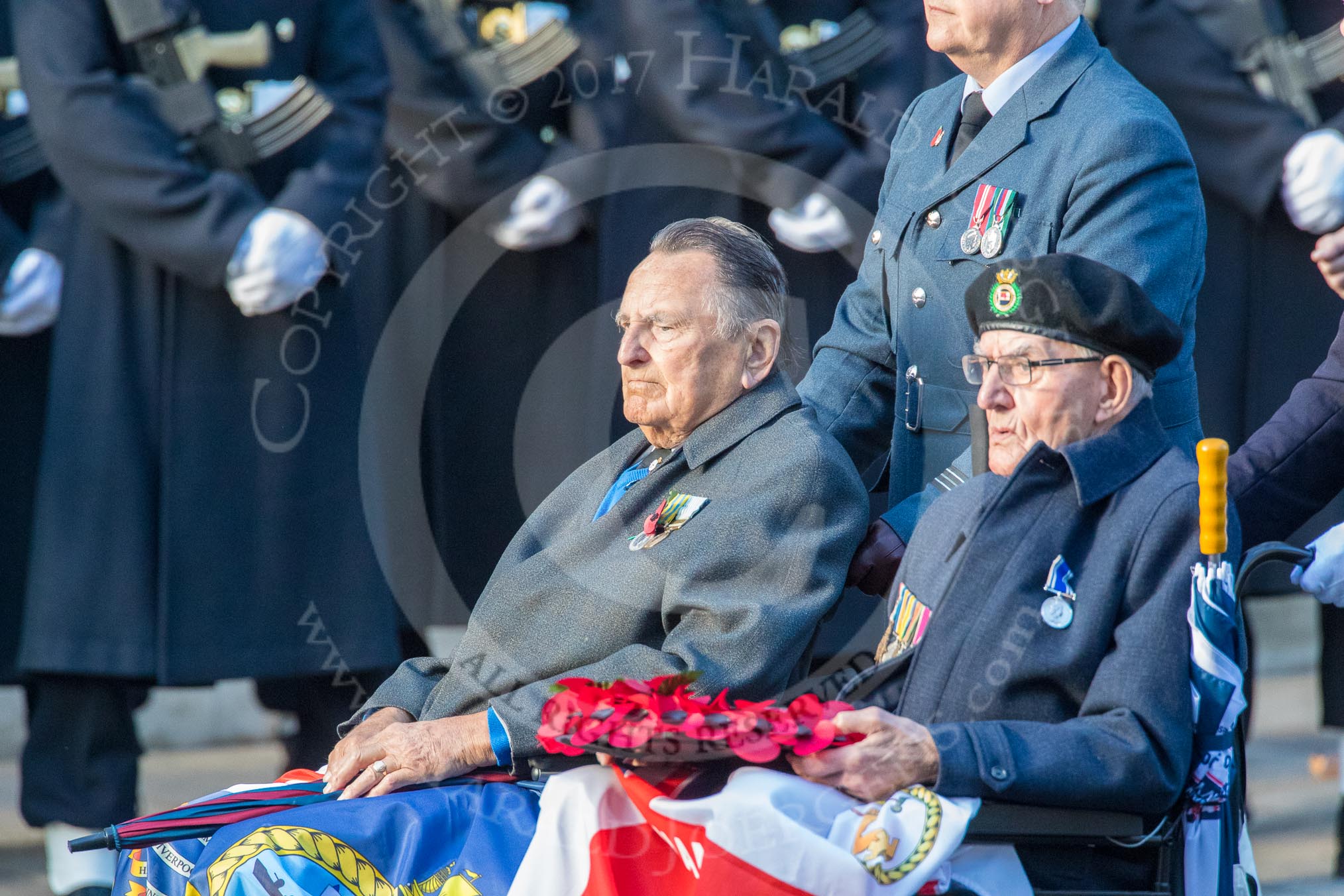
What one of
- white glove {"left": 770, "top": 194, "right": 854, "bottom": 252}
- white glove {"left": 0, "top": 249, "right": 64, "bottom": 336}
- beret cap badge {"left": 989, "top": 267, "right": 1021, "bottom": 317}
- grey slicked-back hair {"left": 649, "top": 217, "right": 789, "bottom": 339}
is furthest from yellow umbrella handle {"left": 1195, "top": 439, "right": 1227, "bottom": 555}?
white glove {"left": 0, "top": 249, "right": 64, "bottom": 336}

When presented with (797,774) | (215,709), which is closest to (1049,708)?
(797,774)

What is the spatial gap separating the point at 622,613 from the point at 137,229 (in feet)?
6.42

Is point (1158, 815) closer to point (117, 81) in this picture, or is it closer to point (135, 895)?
point (135, 895)

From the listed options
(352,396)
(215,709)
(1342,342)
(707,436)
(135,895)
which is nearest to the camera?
(135,895)

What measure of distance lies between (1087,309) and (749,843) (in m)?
0.75

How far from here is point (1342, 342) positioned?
2.88 m

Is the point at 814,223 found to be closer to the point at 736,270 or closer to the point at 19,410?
the point at 736,270

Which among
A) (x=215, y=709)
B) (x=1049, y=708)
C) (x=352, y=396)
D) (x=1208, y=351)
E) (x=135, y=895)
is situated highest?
(x=1049, y=708)

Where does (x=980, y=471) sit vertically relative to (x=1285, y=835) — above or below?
above

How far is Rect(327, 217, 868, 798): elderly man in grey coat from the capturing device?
7.81ft

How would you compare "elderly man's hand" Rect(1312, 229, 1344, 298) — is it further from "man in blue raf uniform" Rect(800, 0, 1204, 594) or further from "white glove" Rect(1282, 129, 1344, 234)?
"white glove" Rect(1282, 129, 1344, 234)

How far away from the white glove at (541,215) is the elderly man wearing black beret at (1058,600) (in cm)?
225

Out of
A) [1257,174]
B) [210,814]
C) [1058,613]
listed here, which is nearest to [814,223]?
[1257,174]

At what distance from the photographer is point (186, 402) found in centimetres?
404
